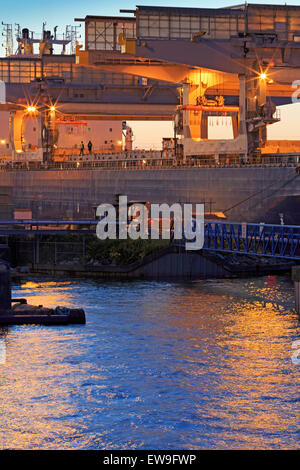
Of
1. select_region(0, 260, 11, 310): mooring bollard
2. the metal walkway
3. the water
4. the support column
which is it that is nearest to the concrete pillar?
the metal walkway

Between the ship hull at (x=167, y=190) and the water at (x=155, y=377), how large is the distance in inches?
546

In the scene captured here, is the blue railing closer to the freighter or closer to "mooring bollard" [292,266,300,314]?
the freighter

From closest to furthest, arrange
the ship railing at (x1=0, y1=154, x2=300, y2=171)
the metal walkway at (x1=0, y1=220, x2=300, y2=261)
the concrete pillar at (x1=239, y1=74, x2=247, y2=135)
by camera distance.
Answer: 1. the metal walkway at (x1=0, y1=220, x2=300, y2=261)
2. the ship railing at (x1=0, y1=154, x2=300, y2=171)
3. the concrete pillar at (x1=239, y1=74, x2=247, y2=135)

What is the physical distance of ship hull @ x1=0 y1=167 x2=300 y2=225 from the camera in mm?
59531

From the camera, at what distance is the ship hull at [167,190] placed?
195 feet

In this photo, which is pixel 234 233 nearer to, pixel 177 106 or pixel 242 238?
pixel 242 238

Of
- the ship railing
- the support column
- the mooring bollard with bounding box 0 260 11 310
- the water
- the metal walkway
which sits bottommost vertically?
the water

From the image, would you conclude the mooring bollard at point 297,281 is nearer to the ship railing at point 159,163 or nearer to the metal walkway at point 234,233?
the metal walkway at point 234,233

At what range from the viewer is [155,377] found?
1212 inches

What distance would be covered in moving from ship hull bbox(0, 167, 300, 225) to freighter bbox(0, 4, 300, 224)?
0.10m

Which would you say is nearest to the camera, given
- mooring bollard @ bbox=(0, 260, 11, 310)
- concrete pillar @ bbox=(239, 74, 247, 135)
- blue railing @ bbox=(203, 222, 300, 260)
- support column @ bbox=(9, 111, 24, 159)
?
mooring bollard @ bbox=(0, 260, 11, 310)

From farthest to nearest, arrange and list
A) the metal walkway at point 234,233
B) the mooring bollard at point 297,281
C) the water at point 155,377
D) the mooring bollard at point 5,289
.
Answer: the metal walkway at point 234,233 < the mooring bollard at point 297,281 < the mooring bollard at point 5,289 < the water at point 155,377

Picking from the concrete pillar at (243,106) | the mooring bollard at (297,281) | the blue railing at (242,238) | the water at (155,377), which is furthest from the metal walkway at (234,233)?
the concrete pillar at (243,106)
